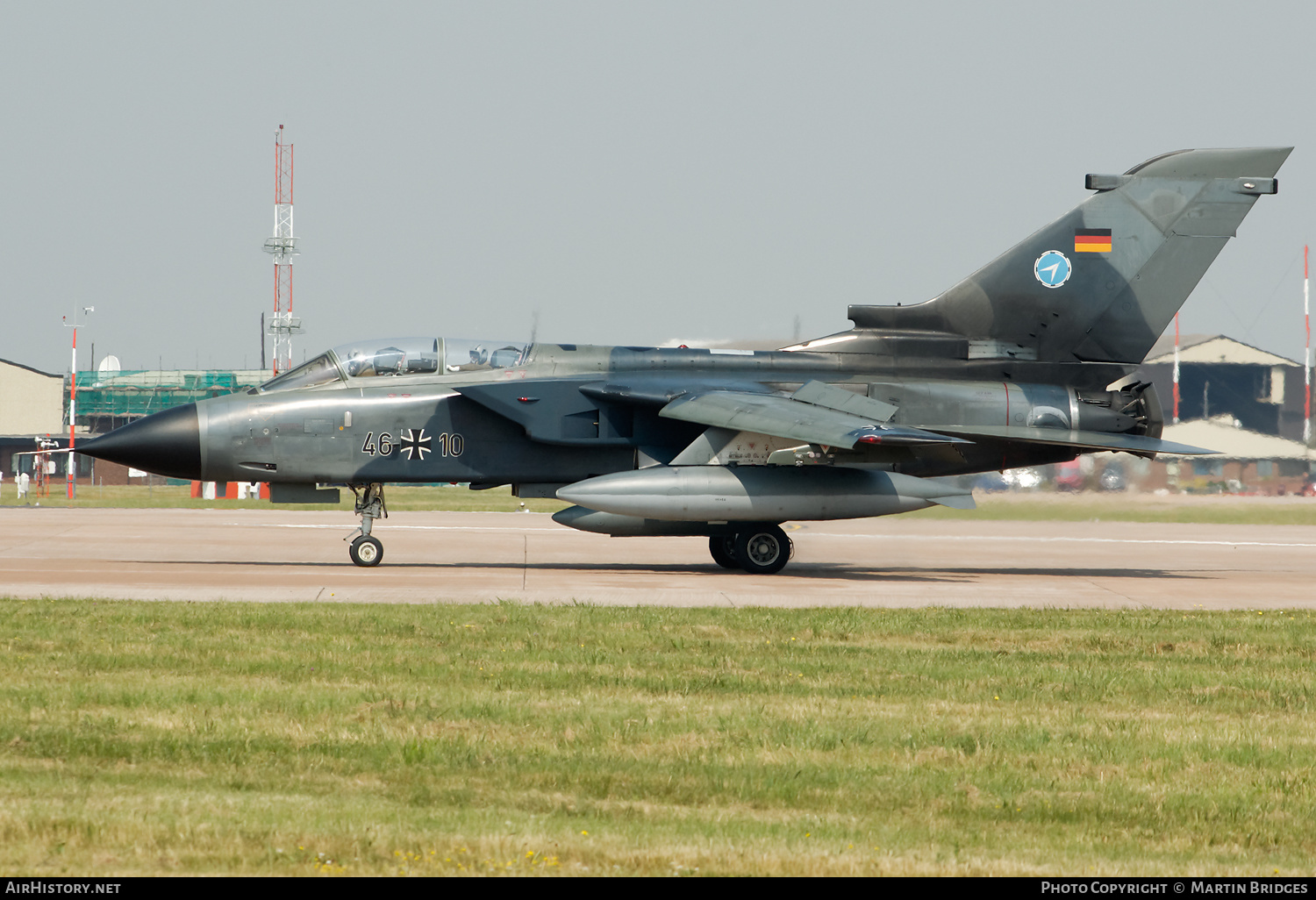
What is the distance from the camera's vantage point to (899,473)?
56.7ft

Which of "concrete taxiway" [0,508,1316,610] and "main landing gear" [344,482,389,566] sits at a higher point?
"main landing gear" [344,482,389,566]

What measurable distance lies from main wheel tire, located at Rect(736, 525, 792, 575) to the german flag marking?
6.17 meters

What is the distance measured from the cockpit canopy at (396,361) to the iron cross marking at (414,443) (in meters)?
0.85

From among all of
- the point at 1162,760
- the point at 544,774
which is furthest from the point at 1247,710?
the point at 544,774

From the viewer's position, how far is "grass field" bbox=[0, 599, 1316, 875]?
4781 mm

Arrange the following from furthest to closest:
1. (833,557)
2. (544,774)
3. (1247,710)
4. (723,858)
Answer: (833,557), (1247,710), (544,774), (723,858)

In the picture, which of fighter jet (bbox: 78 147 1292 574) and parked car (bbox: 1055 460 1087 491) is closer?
fighter jet (bbox: 78 147 1292 574)

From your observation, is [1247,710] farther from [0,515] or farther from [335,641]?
[0,515]

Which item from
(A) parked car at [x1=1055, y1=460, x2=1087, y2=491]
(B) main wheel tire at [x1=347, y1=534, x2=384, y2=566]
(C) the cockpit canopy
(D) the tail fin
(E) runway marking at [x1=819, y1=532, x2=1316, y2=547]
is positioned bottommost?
(E) runway marking at [x1=819, y1=532, x2=1316, y2=547]

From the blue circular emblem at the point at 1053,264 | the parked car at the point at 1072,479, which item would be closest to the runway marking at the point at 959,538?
the parked car at the point at 1072,479

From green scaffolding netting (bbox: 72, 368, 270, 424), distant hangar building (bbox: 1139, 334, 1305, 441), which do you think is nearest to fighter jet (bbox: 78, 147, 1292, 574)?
distant hangar building (bbox: 1139, 334, 1305, 441)

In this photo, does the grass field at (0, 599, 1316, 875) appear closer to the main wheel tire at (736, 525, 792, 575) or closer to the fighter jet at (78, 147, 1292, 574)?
the fighter jet at (78, 147, 1292, 574)

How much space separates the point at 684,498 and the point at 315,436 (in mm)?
5066

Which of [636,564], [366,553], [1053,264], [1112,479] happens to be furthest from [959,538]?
[366,553]
